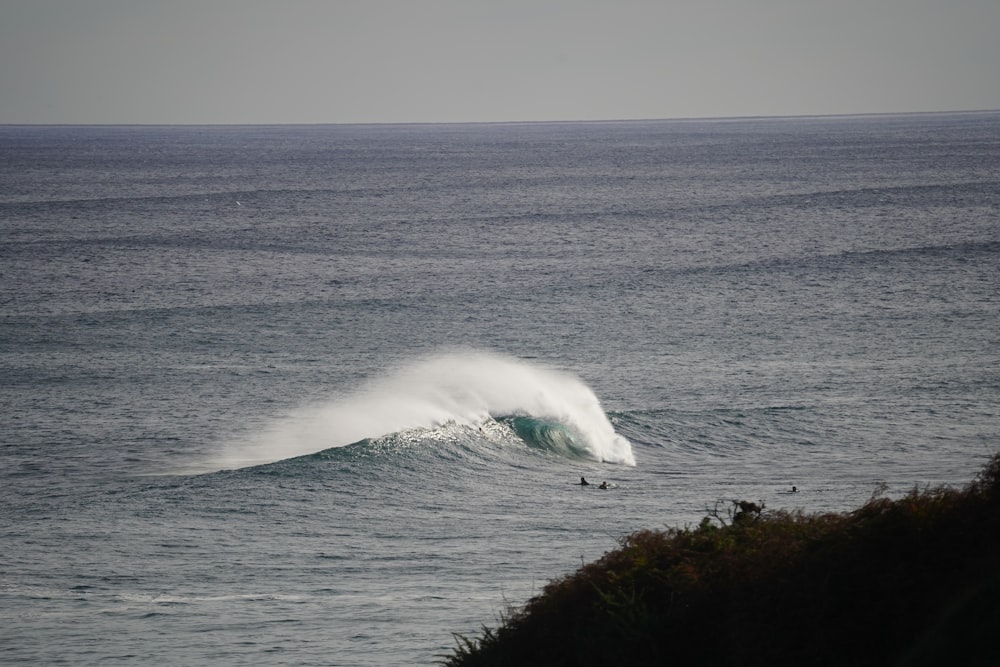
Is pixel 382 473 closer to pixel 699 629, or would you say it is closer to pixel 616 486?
pixel 616 486

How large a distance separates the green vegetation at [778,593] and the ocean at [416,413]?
3.07 feet

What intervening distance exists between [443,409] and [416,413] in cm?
100

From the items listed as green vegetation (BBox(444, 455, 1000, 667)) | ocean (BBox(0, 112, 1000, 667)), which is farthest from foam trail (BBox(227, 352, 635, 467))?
green vegetation (BBox(444, 455, 1000, 667))

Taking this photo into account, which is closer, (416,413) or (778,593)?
(778,593)

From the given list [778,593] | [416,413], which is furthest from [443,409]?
[778,593]

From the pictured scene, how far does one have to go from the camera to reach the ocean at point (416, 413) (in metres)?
23.2

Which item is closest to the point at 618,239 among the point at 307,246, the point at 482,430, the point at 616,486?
the point at 307,246

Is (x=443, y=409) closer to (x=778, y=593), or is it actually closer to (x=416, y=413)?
(x=416, y=413)

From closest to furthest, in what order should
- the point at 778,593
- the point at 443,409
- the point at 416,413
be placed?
the point at 778,593
the point at 416,413
the point at 443,409

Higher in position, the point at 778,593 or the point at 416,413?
the point at 778,593

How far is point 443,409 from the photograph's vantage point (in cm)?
4059

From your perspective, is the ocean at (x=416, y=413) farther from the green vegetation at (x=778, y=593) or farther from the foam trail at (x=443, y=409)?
the green vegetation at (x=778, y=593)

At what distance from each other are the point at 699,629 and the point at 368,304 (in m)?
52.7

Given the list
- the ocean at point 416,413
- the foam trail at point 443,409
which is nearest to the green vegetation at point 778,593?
the ocean at point 416,413
